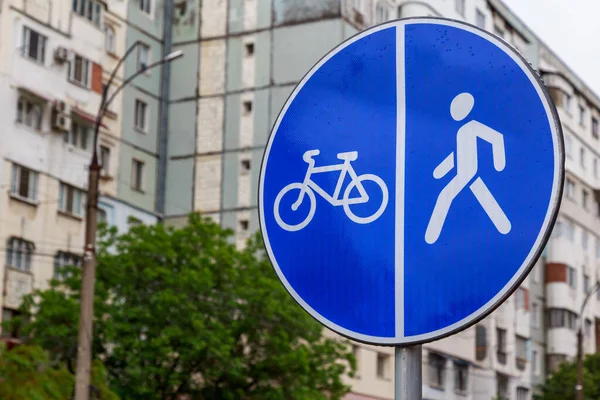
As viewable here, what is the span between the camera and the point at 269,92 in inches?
1962

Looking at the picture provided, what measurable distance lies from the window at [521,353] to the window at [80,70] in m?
26.7

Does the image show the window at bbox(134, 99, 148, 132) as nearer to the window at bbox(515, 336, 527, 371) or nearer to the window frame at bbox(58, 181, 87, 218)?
the window frame at bbox(58, 181, 87, 218)

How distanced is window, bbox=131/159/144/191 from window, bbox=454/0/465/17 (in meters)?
15.5

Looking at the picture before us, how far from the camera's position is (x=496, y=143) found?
3533 millimetres

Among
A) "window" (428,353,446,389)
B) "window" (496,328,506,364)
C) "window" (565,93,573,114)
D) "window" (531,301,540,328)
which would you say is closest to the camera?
"window" (428,353,446,389)

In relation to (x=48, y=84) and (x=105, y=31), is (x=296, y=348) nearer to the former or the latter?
(x=48, y=84)

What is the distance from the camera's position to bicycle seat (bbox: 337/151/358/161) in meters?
3.71

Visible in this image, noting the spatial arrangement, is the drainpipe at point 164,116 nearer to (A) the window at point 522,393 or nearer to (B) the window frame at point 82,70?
(B) the window frame at point 82,70

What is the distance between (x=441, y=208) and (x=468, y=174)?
11cm

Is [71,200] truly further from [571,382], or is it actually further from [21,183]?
[571,382]

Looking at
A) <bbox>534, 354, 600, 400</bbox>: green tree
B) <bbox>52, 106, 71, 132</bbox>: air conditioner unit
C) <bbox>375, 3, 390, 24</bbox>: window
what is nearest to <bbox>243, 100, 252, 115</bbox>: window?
<bbox>375, 3, 390, 24</bbox>: window

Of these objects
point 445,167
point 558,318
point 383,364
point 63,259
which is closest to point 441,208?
point 445,167

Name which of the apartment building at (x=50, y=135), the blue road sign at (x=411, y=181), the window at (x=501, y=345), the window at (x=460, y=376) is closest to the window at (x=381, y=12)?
the apartment building at (x=50, y=135)

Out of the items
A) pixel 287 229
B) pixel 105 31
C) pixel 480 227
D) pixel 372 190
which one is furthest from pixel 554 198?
pixel 105 31
